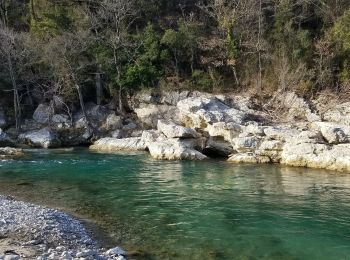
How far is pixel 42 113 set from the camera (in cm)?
4538

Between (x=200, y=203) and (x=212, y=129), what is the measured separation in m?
16.0

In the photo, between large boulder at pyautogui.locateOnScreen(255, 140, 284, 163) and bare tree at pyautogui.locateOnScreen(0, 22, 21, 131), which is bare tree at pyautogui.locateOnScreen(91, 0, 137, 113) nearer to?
bare tree at pyautogui.locateOnScreen(0, 22, 21, 131)

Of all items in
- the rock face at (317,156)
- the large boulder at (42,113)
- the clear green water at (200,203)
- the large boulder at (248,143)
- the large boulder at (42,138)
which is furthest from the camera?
the large boulder at (42,113)

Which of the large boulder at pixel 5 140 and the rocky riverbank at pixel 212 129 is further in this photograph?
the large boulder at pixel 5 140

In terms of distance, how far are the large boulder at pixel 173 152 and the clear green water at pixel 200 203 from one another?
5.29 feet

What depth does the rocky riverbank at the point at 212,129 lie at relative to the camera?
1164 inches

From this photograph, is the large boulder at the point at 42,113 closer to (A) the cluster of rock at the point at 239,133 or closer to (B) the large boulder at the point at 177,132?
(A) the cluster of rock at the point at 239,133

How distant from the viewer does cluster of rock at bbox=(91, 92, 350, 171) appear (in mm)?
29156

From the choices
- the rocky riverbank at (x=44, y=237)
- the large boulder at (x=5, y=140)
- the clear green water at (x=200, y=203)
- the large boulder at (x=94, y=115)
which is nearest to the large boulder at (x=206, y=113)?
the clear green water at (x=200, y=203)

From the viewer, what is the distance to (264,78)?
149ft

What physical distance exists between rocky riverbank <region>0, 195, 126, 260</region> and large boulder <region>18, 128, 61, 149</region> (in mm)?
24281

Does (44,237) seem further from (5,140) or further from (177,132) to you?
(5,140)

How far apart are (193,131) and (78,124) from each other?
15.0 meters

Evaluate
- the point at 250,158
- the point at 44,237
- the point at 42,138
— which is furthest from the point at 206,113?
the point at 44,237
